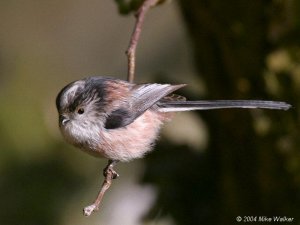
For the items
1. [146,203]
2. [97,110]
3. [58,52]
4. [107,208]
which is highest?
[97,110]

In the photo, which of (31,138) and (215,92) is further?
(31,138)

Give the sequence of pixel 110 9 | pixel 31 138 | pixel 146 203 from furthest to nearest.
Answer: pixel 110 9 → pixel 31 138 → pixel 146 203

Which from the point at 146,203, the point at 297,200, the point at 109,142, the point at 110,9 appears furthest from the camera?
the point at 110,9

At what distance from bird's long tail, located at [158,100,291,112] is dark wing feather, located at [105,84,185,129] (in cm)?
8

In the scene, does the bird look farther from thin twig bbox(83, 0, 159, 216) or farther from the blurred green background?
the blurred green background

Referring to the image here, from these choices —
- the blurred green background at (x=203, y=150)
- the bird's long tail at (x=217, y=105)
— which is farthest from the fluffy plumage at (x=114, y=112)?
the blurred green background at (x=203, y=150)

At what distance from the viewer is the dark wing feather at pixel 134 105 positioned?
288 cm

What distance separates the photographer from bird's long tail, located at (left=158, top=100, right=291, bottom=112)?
8.68 ft

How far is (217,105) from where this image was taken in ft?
8.99

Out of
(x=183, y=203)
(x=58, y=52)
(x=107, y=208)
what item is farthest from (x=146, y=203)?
(x=58, y=52)

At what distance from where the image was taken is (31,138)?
415 cm

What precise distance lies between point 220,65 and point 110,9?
6.63 ft

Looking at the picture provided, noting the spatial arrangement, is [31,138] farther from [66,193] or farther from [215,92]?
[215,92]

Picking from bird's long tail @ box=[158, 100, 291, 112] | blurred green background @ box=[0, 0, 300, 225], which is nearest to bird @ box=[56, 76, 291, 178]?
bird's long tail @ box=[158, 100, 291, 112]
